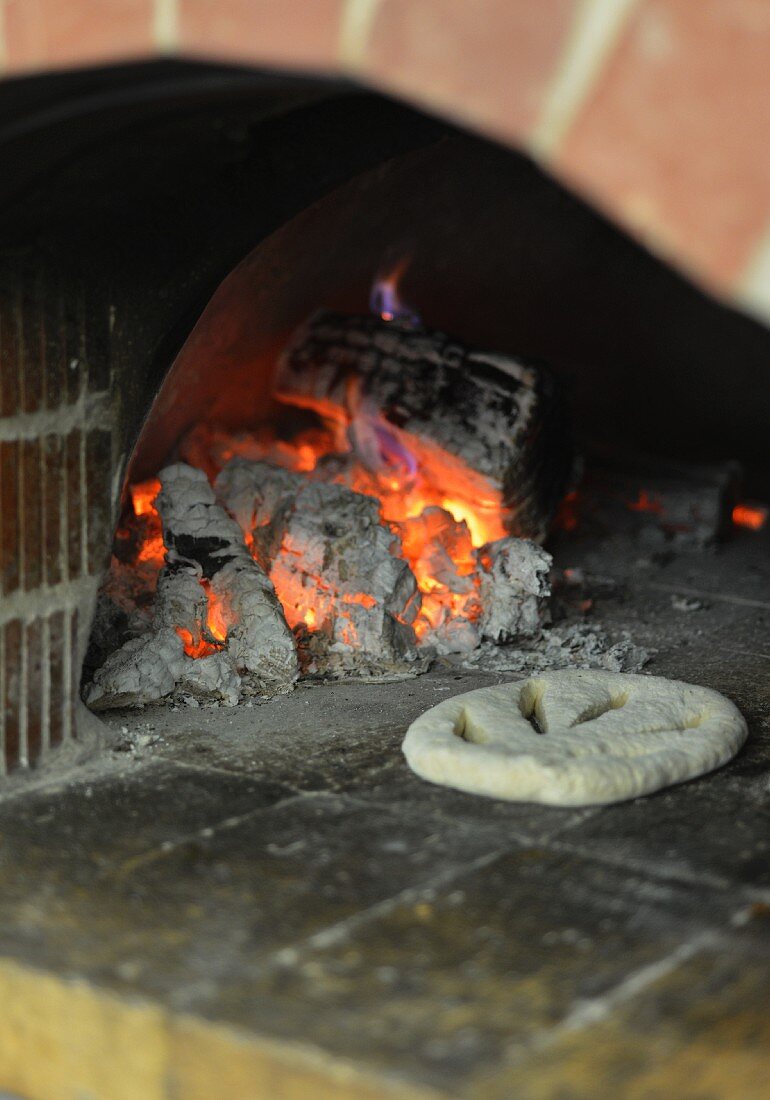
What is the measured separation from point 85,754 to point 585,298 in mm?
3790

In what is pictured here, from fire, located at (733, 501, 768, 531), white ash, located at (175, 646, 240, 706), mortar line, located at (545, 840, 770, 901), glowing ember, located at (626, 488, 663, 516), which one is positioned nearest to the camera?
mortar line, located at (545, 840, 770, 901)

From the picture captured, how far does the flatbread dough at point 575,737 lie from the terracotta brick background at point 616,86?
154cm

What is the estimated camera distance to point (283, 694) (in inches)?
142

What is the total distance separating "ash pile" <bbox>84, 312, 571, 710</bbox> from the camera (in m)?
3.68

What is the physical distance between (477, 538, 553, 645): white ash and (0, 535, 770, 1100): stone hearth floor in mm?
931

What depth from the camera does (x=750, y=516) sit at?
5.89 meters

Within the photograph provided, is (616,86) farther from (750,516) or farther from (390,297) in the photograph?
(750,516)

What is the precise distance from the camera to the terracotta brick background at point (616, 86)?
4.91 feet

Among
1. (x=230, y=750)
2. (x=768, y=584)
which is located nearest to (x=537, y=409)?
(x=768, y=584)

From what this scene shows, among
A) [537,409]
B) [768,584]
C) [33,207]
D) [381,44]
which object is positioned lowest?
[768,584]

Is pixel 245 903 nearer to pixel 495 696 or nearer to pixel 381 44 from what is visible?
pixel 495 696

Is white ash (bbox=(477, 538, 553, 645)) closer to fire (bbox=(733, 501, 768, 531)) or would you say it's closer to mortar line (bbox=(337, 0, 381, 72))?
fire (bbox=(733, 501, 768, 531))

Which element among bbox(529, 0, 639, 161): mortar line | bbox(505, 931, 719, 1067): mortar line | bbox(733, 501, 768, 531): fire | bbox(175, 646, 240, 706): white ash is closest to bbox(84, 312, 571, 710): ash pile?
bbox(175, 646, 240, 706): white ash

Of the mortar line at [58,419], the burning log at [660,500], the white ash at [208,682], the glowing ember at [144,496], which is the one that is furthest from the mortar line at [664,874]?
the burning log at [660,500]
